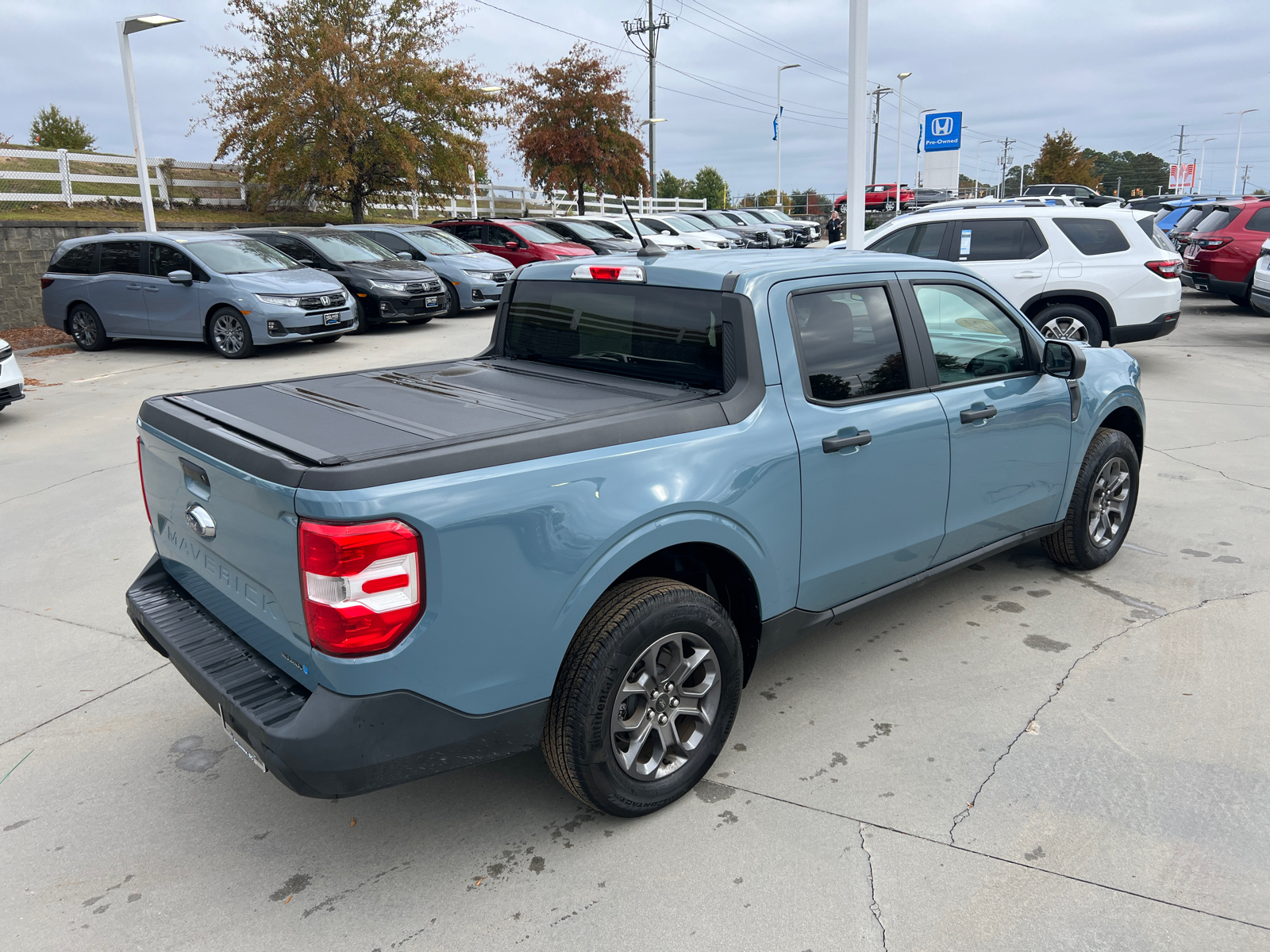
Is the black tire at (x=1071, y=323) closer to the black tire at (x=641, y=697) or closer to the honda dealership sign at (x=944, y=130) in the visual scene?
the black tire at (x=641, y=697)

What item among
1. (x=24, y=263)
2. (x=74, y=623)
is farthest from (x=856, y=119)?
(x=24, y=263)

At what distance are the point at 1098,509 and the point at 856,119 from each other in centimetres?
780

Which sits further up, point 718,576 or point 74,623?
point 718,576

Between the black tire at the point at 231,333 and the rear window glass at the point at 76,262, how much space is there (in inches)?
95.3

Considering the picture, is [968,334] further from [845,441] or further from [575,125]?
[575,125]

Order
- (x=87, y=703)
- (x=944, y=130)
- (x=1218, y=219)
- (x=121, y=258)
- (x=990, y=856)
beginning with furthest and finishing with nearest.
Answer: (x=944, y=130), (x=1218, y=219), (x=121, y=258), (x=87, y=703), (x=990, y=856)

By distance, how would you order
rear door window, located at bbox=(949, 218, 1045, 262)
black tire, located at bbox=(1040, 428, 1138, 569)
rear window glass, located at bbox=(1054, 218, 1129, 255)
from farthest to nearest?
1. rear door window, located at bbox=(949, 218, 1045, 262)
2. rear window glass, located at bbox=(1054, 218, 1129, 255)
3. black tire, located at bbox=(1040, 428, 1138, 569)

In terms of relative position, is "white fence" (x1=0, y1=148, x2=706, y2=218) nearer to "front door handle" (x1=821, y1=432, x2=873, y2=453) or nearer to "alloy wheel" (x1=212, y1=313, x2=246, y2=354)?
"alloy wheel" (x1=212, y1=313, x2=246, y2=354)

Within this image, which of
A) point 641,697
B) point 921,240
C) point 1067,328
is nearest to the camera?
point 641,697

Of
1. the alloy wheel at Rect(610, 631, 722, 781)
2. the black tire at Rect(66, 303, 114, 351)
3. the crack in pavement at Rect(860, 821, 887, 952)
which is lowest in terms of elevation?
the crack in pavement at Rect(860, 821, 887, 952)

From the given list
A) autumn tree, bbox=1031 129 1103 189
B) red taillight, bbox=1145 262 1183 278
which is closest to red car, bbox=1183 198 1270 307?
red taillight, bbox=1145 262 1183 278

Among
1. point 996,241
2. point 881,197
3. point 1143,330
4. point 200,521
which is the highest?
point 881,197

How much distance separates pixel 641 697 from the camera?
2.97m

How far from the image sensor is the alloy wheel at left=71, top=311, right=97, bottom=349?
43.7 ft
